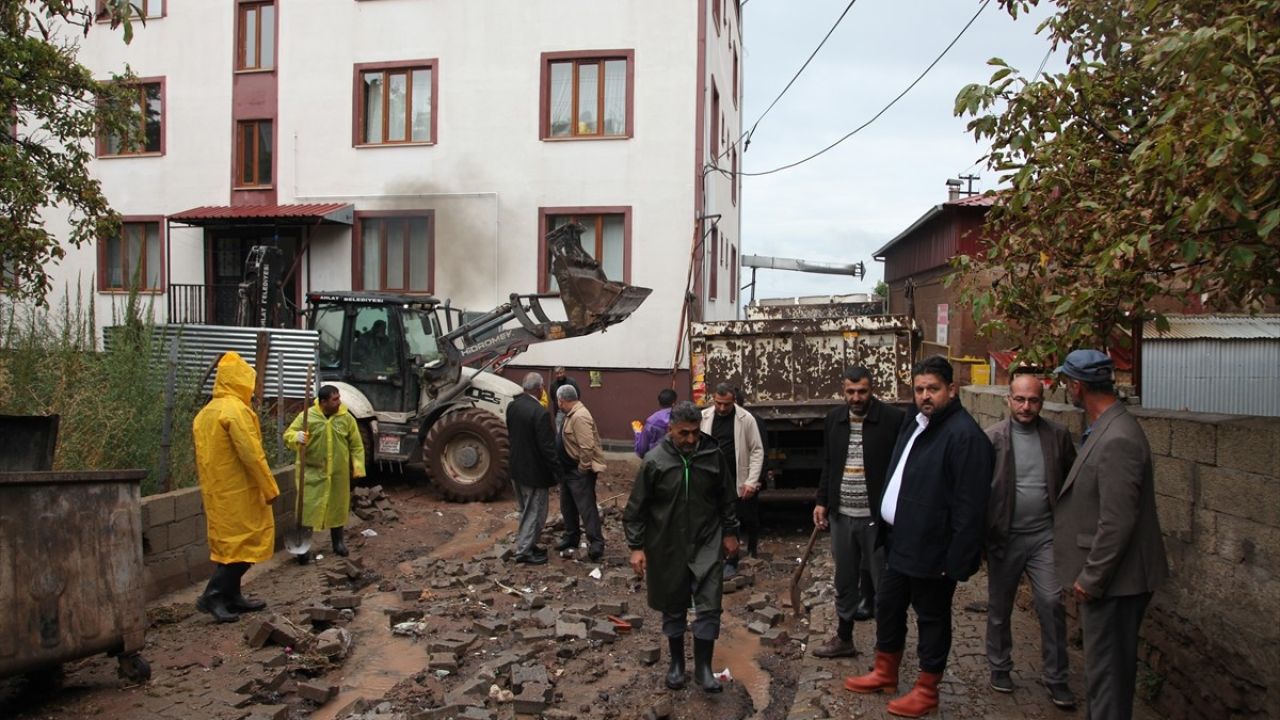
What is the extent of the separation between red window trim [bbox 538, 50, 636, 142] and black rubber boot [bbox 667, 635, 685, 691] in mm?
13662

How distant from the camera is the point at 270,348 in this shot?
1192 centimetres

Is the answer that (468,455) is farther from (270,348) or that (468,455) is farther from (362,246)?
(362,246)

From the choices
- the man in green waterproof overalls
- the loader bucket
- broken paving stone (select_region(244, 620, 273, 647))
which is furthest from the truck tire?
the man in green waterproof overalls

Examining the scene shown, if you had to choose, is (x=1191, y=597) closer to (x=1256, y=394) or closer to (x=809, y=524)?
(x=809, y=524)

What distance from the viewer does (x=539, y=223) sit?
1859 centimetres

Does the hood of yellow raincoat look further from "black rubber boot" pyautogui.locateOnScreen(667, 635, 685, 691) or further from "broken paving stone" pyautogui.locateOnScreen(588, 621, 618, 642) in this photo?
"black rubber boot" pyautogui.locateOnScreen(667, 635, 685, 691)

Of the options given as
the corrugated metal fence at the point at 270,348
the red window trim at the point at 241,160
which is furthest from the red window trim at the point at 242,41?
the corrugated metal fence at the point at 270,348

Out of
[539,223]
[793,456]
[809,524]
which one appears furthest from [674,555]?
[539,223]

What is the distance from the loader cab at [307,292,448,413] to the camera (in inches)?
513

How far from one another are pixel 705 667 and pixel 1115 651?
98.7 inches

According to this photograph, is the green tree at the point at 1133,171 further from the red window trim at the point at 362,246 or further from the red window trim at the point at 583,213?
the red window trim at the point at 362,246

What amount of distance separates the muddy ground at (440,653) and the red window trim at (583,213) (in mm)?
9172

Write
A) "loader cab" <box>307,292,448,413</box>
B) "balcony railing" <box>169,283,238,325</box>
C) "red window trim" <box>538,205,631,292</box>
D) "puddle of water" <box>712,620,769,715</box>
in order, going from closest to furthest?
"puddle of water" <box>712,620,769,715</box>
"loader cab" <box>307,292,448,413</box>
"red window trim" <box>538,205,631,292</box>
"balcony railing" <box>169,283,238,325</box>

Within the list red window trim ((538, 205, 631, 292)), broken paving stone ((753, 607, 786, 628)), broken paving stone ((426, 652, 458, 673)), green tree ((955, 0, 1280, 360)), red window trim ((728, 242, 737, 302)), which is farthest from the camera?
red window trim ((728, 242, 737, 302))
